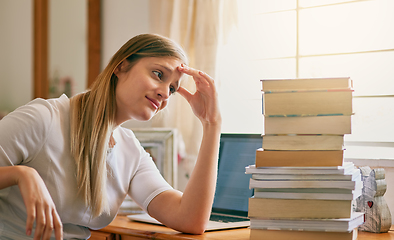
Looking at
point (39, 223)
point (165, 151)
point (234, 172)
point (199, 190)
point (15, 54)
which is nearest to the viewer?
point (39, 223)

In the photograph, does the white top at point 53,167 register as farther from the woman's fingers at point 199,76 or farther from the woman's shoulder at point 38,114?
the woman's fingers at point 199,76

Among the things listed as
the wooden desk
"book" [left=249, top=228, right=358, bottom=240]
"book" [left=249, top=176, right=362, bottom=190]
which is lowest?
the wooden desk

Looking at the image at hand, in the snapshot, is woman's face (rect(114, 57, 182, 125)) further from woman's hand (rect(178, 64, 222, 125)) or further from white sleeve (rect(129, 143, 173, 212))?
white sleeve (rect(129, 143, 173, 212))

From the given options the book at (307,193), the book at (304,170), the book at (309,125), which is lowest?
the book at (307,193)

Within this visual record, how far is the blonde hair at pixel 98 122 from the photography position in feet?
3.78

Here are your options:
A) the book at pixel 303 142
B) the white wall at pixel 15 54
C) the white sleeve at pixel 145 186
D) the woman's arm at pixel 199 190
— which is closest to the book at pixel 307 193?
the book at pixel 303 142

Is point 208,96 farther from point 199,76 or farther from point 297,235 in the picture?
point 297,235

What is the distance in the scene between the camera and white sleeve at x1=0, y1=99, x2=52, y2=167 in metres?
1.02

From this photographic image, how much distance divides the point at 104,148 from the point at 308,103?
2.02 ft

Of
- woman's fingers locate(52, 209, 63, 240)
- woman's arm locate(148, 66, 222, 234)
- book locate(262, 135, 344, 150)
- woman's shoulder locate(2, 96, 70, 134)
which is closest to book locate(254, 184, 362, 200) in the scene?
book locate(262, 135, 344, 150)

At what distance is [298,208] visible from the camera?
1024 millimetres

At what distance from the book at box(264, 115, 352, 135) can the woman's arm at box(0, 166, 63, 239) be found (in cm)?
58

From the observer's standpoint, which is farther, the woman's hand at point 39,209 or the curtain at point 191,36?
the curtain at point 191,36

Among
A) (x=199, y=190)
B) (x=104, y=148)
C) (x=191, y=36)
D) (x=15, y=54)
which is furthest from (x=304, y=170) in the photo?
(x=15, y=54)
